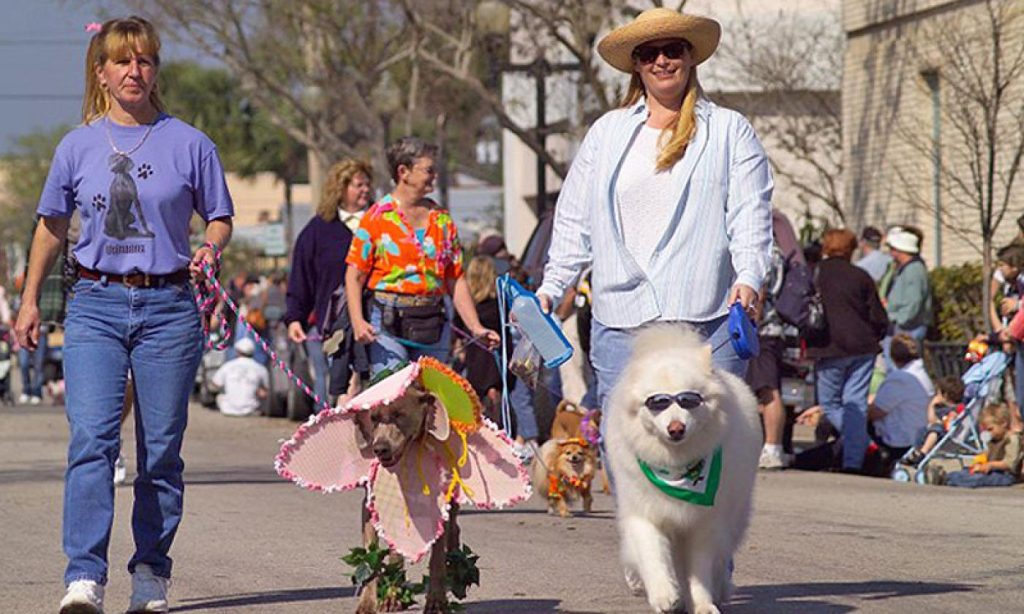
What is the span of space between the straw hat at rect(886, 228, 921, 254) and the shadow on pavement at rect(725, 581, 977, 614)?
33.1ft

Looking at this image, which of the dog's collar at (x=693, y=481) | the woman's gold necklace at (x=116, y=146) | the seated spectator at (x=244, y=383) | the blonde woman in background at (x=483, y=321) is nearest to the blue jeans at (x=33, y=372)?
the seated spectator at (x=244, y=383)

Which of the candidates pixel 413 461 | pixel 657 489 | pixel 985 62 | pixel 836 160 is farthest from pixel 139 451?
pixel 836 160

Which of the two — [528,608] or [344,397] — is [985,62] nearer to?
[344,397]

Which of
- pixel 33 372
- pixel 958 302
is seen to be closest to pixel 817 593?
pixel 958 302

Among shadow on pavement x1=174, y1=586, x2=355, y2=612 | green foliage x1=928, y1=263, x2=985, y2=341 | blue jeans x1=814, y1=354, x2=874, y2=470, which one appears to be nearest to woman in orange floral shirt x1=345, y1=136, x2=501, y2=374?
shadow on pavement x1=174, y1=586, x2=355, y2=612

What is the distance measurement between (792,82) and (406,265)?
2075cm

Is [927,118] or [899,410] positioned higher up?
[927,118]

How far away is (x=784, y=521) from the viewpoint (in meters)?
12.1

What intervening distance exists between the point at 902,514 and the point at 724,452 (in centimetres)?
552

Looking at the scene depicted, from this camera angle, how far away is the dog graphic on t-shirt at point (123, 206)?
7887 millimetres

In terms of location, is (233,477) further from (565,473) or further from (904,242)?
(904,242)

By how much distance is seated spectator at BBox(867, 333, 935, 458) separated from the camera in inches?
659

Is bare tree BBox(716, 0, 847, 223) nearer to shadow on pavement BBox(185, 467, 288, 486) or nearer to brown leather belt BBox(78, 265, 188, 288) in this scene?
shadow on pavement BBox(185, 467, 288, 486)

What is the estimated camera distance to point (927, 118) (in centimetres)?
2462
